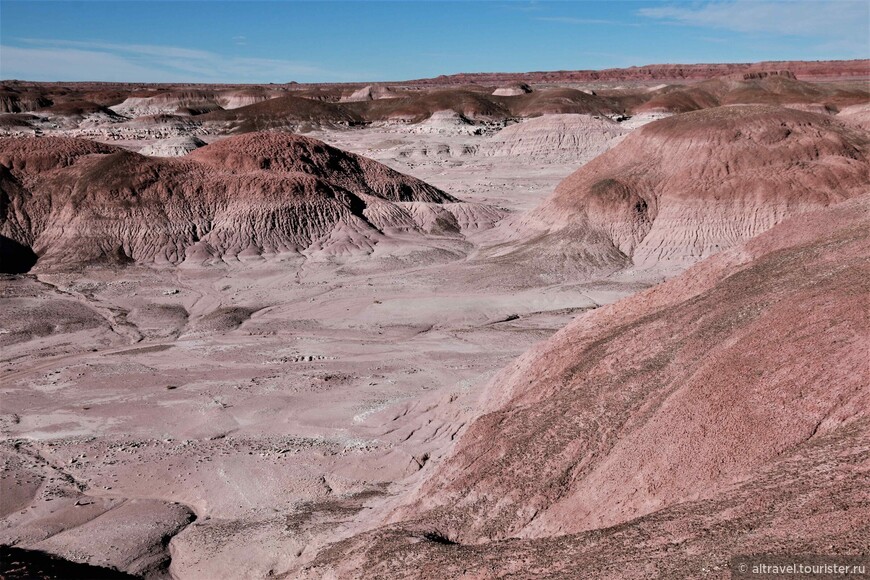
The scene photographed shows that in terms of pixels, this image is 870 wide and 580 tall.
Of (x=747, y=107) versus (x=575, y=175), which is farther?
Result: (x=575, y=175)

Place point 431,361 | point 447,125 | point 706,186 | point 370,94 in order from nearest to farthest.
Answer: point 431,361 < point 706,186 < point 447,125 < point 370,94

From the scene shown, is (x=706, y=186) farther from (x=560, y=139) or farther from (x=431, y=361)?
(x=560, y=139)

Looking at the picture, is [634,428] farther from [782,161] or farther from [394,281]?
[782,161]

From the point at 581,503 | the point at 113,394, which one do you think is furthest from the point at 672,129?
the point at 581,503

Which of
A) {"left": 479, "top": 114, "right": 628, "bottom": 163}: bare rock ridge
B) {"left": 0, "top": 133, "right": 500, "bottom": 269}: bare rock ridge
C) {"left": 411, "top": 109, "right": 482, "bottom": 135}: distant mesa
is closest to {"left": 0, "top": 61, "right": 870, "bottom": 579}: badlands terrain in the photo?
{"left": 0, "top": 133, "right": 500, "bottom": 269}: bare rock ridge

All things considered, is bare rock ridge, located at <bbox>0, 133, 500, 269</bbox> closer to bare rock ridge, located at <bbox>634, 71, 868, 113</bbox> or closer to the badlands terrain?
the badlands terrain

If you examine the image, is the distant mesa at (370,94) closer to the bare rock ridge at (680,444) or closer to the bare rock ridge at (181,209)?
the bare rock ridge at (181,209)

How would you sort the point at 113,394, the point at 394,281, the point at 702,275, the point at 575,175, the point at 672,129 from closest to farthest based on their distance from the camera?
the point at 702,275, the point at 113,394, the point at 394,281, the point at 672,129, the point at 575,175

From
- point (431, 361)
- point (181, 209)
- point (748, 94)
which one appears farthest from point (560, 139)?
point (431, 361)
